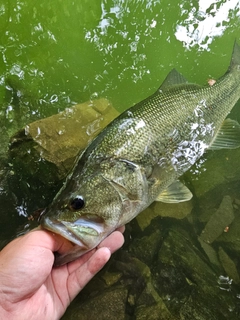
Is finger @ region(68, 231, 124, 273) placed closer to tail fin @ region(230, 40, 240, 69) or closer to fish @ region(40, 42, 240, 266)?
fish @ region(40, 42, 240, 266)

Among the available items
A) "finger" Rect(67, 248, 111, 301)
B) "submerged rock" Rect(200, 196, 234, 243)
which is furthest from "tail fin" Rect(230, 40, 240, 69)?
"finger" Rect(67, 248, 111, 301)

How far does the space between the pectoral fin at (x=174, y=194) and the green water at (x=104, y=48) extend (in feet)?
5.40

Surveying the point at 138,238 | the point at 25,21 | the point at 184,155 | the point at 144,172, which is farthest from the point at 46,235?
the point at 25,21

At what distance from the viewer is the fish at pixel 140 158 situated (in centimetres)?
223

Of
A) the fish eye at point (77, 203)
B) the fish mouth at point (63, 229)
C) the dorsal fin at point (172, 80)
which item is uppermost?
the dorsal fin at point (172, 80)

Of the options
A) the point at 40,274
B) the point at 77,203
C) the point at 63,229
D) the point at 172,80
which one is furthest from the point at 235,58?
the point at 40,274

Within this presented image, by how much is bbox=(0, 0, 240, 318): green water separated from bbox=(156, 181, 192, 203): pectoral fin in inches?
64.9

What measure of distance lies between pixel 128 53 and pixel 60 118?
63.0 inches

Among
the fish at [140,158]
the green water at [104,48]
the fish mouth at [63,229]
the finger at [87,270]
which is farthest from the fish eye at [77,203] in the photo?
the green water at [104,48]

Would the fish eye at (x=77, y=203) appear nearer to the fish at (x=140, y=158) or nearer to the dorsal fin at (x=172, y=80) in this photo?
the fish at (x=140, y=158)

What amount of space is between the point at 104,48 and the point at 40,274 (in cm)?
335

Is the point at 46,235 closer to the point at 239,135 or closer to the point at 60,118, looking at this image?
the point at 60,118

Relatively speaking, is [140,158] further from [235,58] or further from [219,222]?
[235,58]

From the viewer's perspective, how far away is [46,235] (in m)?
2.16
